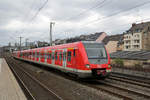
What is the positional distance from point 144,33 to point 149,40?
3165 millimetres

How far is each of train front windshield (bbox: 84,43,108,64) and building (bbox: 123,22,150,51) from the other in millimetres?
49150

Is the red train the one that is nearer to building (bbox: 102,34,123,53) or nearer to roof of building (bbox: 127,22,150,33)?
roof of building (bbox: 127,22,150,33)

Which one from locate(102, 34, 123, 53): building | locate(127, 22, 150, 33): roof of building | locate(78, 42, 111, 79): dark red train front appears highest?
locate(127, 22, 150, 33): roof of building

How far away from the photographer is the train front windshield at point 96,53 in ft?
35.6

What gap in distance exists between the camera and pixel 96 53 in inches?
444

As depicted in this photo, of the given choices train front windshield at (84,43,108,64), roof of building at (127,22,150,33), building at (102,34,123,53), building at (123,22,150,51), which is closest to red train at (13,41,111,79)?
train front windshield at (84,43,108,64)

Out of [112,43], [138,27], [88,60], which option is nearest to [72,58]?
[88,60]

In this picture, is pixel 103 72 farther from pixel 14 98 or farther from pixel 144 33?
pixel 144 33

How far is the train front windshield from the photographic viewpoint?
35.6 feet

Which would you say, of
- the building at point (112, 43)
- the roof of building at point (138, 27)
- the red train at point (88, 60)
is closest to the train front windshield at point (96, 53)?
the red train at point (88, 60)

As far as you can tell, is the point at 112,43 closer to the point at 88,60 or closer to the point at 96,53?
the point at 96,53

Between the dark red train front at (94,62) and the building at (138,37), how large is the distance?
49350 mm

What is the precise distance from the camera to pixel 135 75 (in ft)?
50.6

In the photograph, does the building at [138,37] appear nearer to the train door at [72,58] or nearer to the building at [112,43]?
the building at [112,43]
